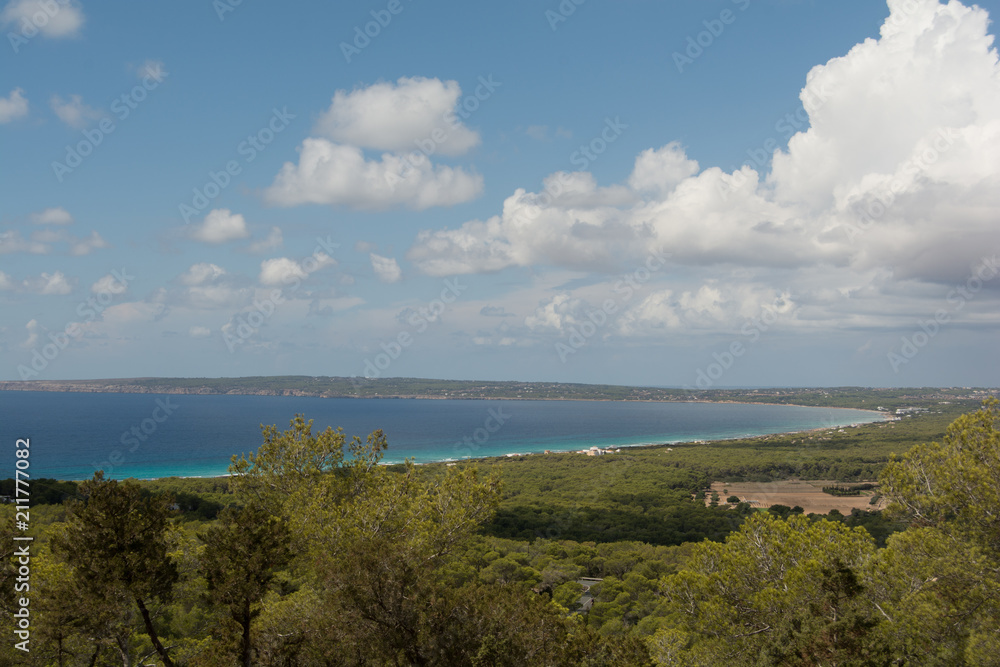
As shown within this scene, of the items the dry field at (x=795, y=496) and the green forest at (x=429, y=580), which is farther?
the dry field at (x=795, y=496)

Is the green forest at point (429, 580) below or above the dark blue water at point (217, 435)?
above

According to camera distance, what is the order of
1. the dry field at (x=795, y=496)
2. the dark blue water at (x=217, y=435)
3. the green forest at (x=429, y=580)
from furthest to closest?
1. the dark blue water at (x=217, y=435)
2. the dry field at (x=795, y=496)
3. the green forest at (x=429, y=580)

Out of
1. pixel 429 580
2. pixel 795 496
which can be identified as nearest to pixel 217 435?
pixel 795 496

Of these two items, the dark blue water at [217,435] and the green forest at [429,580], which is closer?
the green forest at [429,580]

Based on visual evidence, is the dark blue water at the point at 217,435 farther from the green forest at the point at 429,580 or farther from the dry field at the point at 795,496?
the green forest at the point at 429,580

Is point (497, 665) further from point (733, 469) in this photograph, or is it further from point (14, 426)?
point (14, 426)

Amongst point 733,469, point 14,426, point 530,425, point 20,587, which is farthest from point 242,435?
point 20,587

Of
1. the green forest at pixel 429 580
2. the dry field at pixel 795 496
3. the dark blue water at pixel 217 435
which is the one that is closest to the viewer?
the green forest at pixel 429 580

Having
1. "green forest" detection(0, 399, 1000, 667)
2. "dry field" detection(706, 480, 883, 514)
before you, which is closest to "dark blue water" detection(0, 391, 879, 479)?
"dry field" detection(706, 480, 883, 514)

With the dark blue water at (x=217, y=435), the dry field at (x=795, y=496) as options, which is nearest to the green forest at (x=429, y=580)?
the dry field at (x=795, y=496)

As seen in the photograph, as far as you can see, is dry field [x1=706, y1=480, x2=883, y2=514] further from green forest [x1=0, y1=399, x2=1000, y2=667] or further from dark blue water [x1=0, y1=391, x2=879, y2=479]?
green forest [x1=0, y1=399, x2=1000, y2=667]
